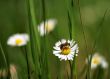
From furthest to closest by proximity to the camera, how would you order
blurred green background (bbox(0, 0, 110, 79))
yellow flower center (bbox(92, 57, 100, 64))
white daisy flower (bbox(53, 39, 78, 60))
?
blurred green background (bbox(0, 0, 110, 79)), yellow flower center (bbox(92, 57, 100, 64)), white daisy flower (bbox(53, 39, 78, 60))

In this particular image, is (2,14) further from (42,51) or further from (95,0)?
(42,51)

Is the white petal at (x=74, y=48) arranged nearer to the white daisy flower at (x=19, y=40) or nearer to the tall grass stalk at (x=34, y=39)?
the tall grass stalk at (x=34, y=39)

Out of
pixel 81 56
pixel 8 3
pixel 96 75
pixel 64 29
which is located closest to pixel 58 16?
pixel 64 29

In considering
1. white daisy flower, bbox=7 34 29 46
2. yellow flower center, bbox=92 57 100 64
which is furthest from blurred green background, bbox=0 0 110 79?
yellow flower center, bbox=92 57 100 64

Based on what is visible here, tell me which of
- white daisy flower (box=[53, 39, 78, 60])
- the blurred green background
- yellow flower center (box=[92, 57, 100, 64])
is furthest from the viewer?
the blurred green background

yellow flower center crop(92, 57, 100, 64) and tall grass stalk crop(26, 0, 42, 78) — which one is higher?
tall grass stalk crop(26, 0, 42, 78)

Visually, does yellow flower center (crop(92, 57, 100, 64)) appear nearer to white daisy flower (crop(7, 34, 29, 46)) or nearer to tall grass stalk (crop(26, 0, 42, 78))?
white daisy flower (crop(7, 34, 29, 46))

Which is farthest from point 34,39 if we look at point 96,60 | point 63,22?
point 63,22

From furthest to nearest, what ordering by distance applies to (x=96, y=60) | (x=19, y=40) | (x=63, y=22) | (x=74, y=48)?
(x=63, y=22) → (x=19, y=40) → (x=96, y=60) → (x=74, y=48)

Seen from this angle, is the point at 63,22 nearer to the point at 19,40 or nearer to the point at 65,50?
the point at 19,40

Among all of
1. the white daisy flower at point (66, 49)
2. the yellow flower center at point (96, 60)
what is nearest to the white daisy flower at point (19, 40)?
the yellow flower center at point (96, 60)

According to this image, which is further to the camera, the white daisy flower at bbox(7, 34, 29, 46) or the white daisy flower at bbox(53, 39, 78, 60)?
the white daisy flower at bbox(7, 34, 29, 46)
